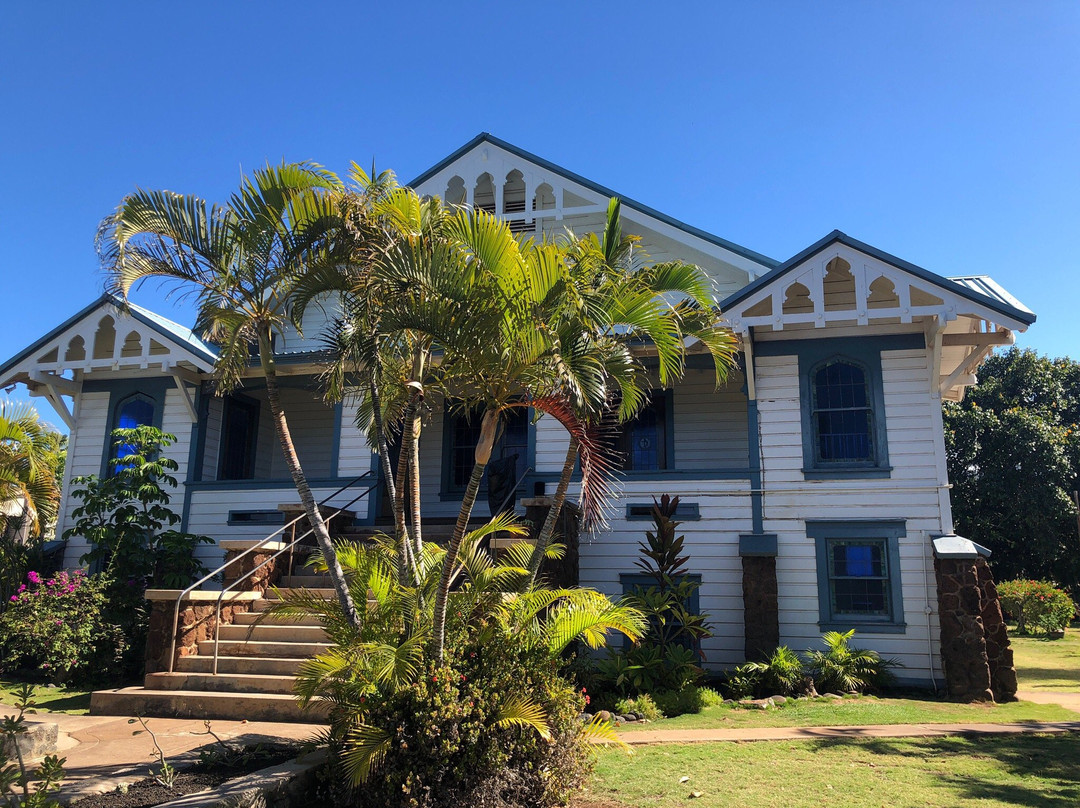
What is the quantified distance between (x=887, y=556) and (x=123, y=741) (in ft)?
34.0

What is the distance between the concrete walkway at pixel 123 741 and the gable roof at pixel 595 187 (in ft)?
31.9

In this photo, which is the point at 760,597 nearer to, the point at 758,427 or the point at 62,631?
the point at 758,427

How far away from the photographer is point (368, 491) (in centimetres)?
1470

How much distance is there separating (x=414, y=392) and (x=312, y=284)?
1387 mm

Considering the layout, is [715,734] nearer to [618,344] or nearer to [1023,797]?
[1023,797]

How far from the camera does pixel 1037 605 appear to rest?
74.8 feet

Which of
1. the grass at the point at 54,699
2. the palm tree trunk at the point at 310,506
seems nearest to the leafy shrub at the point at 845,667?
the palm tree trunk at the point at 310,506

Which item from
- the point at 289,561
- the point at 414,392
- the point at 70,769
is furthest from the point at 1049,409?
the point at 70,769

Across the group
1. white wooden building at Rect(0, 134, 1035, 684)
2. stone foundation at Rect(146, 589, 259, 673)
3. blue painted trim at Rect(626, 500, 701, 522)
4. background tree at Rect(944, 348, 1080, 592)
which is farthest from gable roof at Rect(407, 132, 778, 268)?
background tree at Rect(944, 348, 1080, 592)

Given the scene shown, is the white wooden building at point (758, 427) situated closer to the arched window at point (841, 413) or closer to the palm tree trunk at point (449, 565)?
the arched window at point (841, 413)

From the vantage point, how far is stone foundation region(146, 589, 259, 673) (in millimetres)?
9578

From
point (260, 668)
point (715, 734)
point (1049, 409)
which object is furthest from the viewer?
point (1049, 409)

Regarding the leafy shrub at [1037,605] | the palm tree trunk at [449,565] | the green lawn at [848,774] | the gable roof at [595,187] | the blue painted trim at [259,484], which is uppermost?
the gable roof at [595,187]

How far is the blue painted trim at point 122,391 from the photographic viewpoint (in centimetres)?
1622
